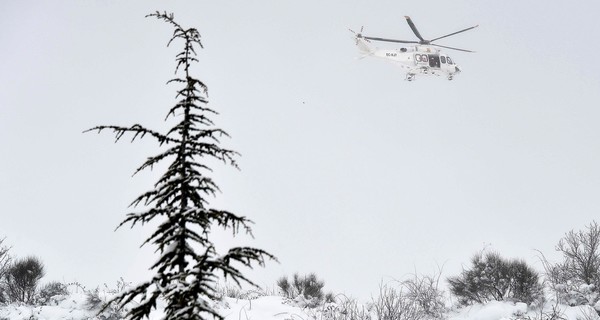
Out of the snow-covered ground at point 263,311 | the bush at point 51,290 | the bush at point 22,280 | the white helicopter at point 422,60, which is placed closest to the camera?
the snow-covered ground at point 263,311

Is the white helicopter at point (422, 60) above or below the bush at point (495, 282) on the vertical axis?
above

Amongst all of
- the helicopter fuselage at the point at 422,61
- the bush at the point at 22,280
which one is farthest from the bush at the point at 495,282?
the helicopter fuselage at the point at 422,61

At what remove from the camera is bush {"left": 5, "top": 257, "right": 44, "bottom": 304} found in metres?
17.2

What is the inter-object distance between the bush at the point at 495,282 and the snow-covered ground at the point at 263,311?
1.08 m

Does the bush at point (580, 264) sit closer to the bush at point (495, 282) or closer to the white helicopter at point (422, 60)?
the bush at point (495, 282)

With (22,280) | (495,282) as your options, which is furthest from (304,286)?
(22,280)

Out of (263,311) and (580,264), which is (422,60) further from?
(263,311)

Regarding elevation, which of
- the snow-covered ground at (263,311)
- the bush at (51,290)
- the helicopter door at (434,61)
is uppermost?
the helicopter door at (434,61)

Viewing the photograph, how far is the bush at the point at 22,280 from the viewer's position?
56.5 ft

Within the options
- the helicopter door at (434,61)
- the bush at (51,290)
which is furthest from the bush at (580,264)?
the helicopter door at (434,61)

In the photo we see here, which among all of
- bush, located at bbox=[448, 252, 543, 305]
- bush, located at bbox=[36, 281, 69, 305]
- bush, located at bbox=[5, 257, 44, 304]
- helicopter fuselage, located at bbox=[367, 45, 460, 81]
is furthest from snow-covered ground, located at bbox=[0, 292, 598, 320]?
helicopter fuselage, located at bbox=[367, 45, 460, 81]

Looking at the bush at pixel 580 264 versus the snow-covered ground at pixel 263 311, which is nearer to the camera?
the snow-covered ground at pixel 263 311

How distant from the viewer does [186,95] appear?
310 cm

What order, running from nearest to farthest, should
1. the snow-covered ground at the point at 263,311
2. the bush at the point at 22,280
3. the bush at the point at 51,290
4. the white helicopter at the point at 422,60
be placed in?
the snow-covered ground at the point at 263,311 → the bush at the point at 51,290 → the bush at the point at 22,280 → the white helicopter at the point at 422,60
